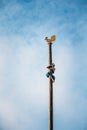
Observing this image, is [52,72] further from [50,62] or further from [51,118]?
[51,118]

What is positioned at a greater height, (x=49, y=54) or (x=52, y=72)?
(x=49, y=54)

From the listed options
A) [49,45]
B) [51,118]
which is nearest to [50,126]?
[51,118]

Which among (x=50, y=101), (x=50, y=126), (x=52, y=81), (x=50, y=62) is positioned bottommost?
(x=50, y=126)

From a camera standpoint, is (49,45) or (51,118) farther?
(49,45)

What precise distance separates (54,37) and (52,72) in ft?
4.58

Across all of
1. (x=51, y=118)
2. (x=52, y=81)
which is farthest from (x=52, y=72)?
(x=51, y=118)

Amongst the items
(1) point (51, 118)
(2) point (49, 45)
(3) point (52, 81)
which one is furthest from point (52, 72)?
(1) point (51, 118)

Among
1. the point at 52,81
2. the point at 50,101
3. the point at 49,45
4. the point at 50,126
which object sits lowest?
the point at 50,126

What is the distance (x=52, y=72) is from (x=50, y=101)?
1161 millimetres

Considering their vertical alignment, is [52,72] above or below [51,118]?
above

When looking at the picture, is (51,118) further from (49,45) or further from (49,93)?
(49,45)

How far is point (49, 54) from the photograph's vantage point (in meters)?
10.2

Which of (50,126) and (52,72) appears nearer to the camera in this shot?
(50,126)

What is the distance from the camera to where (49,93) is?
32.1 ft
